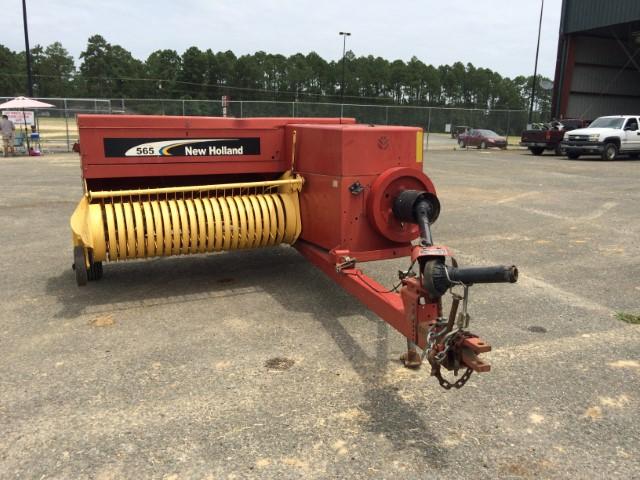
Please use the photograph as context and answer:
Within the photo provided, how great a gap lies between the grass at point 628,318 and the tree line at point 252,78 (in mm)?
94005

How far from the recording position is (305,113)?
32.2 meters

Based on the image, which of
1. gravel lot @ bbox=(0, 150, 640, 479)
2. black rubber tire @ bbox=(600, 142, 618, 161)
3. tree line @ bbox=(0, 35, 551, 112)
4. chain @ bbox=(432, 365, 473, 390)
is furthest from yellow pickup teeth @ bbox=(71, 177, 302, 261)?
tree line @ bbox=(0, 35, 551, 112)

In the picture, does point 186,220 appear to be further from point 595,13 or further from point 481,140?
point 595,13

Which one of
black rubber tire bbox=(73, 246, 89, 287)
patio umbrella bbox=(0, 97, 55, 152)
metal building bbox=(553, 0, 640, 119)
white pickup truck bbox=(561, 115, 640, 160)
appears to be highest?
metal building bbox=(553, 0, 640, 119)

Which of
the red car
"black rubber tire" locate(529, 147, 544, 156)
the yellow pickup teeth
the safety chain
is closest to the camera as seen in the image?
the safety chain

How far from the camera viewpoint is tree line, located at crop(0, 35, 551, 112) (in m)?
94.8

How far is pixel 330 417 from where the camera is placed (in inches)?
120

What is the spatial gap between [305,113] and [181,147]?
91.9 feet

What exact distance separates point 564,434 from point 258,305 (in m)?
2.74

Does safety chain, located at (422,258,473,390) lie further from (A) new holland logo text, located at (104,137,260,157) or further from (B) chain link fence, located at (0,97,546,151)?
(B) chain link fence, located at (0,97,546,151)

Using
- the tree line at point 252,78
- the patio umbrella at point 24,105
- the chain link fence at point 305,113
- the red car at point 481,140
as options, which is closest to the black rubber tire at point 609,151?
the red car at point 481,140

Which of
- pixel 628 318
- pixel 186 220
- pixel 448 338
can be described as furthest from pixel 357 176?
pixel 628 318

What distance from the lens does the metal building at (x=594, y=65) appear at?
93.2 ft

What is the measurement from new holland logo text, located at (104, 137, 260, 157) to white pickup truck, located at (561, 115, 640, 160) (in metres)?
20.8
